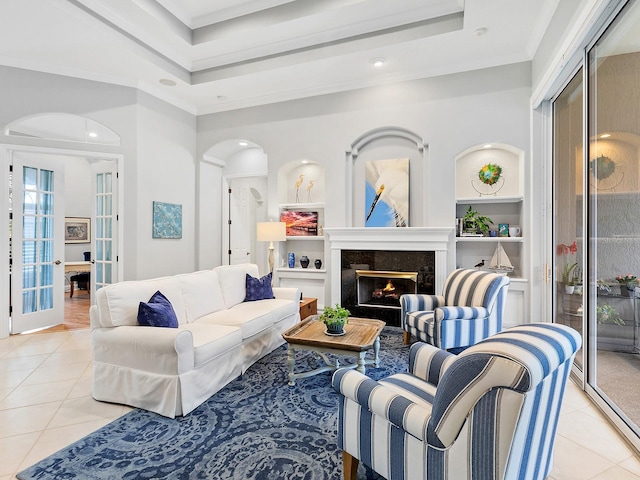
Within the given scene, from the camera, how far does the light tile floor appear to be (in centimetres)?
191

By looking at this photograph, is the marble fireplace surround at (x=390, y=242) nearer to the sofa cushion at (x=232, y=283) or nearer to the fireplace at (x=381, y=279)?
the fireplace at (x=381, y=279)

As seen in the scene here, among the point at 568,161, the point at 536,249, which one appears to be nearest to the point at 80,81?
the point at 568,161

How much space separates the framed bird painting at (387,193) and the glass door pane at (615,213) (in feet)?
7.49

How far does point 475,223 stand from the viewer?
4.48 meters

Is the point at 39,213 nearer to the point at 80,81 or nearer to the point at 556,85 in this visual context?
the point at 80,81

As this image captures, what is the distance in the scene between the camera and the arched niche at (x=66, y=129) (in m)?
4.41

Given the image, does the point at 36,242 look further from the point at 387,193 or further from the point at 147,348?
the point at 387,193

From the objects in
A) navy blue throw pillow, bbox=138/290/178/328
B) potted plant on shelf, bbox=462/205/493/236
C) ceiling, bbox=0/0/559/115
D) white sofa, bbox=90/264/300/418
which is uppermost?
A: ceiling, bbox=0/0/559/115

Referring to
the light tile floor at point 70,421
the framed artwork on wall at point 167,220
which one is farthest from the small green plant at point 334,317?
the framed artwork on wall at point 167,220

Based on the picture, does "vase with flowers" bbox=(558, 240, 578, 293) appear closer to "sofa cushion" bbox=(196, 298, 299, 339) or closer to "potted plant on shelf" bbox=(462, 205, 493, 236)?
"potted plant on shelf" bbox=(462, 205, 493, 236)

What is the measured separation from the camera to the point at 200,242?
5906 mm

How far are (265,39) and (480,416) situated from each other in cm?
440

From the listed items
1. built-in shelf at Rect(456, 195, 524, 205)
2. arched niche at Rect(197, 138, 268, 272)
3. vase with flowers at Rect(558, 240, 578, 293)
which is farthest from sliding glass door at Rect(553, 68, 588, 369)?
arched niche at Rect(197, 138, 268, 272)

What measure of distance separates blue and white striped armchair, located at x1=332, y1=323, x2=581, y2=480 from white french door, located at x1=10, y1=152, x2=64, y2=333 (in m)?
4.84
